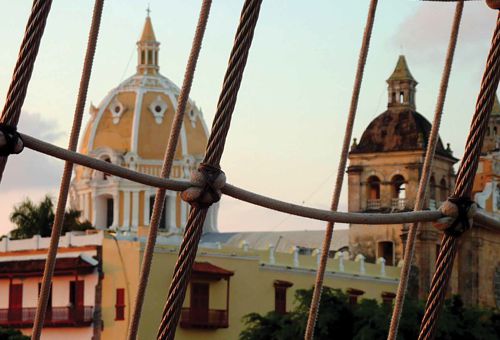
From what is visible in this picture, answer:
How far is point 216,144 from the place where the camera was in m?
4.36

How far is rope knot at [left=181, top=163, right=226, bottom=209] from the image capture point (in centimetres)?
438

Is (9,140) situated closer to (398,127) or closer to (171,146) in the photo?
(171,146)

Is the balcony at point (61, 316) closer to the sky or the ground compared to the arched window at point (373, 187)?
closer to the ground

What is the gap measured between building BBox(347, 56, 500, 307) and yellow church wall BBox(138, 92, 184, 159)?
9.34 metres

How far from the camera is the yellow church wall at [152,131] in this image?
4906cm

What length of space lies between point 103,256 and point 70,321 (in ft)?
5.16

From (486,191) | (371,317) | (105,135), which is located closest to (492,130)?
(486,191)

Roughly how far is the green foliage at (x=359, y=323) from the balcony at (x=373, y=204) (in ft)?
44.7

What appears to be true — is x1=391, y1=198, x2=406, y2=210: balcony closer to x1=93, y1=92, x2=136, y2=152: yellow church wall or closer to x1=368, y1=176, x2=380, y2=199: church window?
x1=368, y1=176, x2=380, y2=199: church window

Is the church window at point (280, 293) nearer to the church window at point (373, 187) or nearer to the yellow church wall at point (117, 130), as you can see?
the church window at point (373, 187)

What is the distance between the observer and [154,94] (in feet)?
166

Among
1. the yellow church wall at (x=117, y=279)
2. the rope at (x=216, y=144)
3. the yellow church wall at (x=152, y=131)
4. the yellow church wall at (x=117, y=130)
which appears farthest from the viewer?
the yellow church wall at (x=117, y=130)

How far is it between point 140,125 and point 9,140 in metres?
45.9

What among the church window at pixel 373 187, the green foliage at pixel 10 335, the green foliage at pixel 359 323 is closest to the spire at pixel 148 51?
the church window at pixel 373 187
